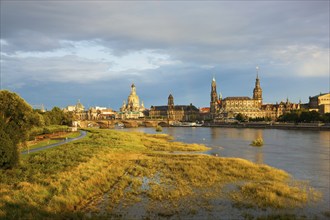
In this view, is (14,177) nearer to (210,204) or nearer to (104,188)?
(104,188)

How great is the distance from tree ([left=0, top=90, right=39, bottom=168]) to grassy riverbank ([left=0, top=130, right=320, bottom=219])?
135 cm

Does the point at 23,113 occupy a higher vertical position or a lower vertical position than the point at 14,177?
higher

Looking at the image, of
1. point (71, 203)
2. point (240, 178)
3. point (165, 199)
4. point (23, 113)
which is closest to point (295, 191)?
point (240, 178)

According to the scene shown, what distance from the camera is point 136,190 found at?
25.8 meters

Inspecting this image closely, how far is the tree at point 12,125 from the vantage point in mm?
27156

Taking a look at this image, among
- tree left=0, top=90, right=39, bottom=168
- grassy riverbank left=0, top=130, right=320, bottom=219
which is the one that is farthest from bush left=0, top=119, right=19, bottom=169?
grassy riverbank left=0, top=130, right=320, bottom=219

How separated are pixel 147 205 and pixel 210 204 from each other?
162 inches

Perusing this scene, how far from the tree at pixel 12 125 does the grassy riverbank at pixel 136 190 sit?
1.35 meters

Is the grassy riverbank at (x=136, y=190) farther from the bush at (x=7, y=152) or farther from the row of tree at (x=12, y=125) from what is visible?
the row of tree at (x=12, y=125)

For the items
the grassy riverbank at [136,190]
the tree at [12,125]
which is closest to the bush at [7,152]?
the tree at [12,125]

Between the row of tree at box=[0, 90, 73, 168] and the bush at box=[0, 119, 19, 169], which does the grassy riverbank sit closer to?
the bush at box=[0, 119, 19, 169]

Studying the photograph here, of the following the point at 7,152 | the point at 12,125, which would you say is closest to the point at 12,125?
the point at 12,125

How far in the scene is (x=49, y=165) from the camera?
32250 mm

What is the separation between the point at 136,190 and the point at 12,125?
1456 cm
